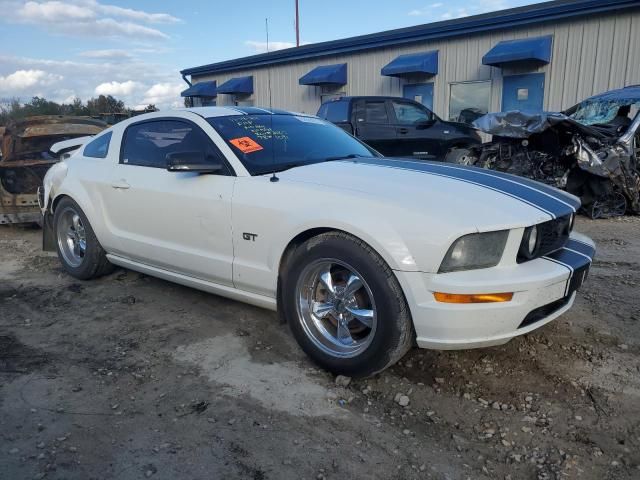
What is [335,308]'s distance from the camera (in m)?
3.07

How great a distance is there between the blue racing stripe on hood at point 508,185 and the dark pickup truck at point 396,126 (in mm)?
6598

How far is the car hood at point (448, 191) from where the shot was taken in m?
2.70

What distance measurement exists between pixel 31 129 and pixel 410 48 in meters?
11.1

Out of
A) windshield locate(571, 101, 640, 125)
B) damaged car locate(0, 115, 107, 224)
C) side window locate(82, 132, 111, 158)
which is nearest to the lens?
side window locate(82, 132, 111, 158)

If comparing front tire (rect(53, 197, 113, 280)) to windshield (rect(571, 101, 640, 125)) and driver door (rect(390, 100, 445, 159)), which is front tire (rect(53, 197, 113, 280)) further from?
windshield (rect(571, 101, 640, 125))

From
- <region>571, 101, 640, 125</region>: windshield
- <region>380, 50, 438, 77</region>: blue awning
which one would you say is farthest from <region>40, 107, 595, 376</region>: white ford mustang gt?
<region>380, 50, 438, 77</region>: blue awning

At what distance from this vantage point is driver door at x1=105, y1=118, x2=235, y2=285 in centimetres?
352

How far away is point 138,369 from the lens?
10.5 feet

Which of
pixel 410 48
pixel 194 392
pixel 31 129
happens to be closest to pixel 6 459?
pixel 194 392

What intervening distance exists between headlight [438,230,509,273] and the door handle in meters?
2.67

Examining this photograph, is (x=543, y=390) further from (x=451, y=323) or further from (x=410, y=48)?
(x=410, y=48)

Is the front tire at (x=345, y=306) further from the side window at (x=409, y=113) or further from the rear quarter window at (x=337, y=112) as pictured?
the side window at (x=409, y=113)

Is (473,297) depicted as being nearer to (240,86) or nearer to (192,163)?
(192,163)

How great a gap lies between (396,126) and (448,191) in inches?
307
